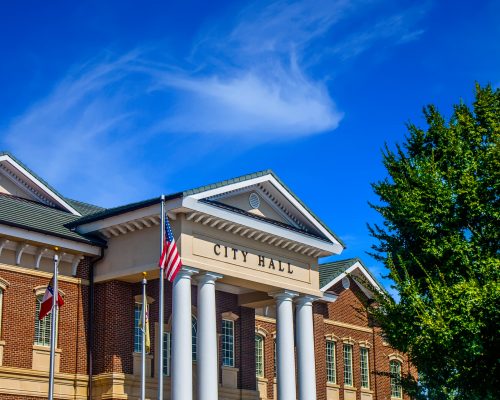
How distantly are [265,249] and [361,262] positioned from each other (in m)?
12.4

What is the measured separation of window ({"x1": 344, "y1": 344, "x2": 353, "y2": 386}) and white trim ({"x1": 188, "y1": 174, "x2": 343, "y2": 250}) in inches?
350

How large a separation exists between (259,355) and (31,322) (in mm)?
12135

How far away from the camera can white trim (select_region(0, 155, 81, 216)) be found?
30656 mm

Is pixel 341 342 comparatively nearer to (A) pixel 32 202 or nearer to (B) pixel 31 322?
(A) pixel 32 202

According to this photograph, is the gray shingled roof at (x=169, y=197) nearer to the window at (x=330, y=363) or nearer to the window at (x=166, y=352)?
the window at (x=166, y=352)

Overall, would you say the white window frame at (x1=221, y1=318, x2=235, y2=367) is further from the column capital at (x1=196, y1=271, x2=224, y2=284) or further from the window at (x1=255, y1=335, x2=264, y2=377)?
the column capital at (x1=196, y1=271, x2=224, y2=284)

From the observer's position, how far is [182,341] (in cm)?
2788

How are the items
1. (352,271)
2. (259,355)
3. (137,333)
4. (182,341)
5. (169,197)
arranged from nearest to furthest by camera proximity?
1. (182,341)
2. (169,197)
3. (137,333)
4. (259,355)
5. (352,271)

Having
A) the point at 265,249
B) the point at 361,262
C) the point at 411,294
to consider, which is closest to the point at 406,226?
the point at 411,294

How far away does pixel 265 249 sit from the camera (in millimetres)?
32281

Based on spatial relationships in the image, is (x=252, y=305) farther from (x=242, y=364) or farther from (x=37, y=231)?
(x=37, y=231)

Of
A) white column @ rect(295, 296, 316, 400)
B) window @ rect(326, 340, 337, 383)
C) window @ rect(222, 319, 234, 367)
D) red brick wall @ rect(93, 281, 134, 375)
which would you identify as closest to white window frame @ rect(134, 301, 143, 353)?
red brick wall @ rect(93, 281, 134, 375)

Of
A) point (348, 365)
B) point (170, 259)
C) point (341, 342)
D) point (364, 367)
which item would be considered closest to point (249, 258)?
point (170, 259)

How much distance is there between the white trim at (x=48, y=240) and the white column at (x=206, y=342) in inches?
160
